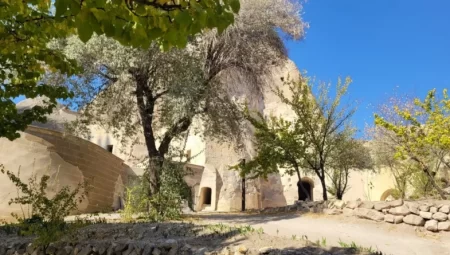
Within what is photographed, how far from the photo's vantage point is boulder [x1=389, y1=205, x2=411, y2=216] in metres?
9.73

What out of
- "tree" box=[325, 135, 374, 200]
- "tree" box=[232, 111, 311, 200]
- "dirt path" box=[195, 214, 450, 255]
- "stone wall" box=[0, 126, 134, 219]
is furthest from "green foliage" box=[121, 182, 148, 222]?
"tree" box=[325, 135, 374, 200]

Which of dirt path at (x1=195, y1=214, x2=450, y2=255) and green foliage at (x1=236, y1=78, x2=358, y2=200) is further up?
green foliage at (x1=236, y1=78, x2=358, y2=200)

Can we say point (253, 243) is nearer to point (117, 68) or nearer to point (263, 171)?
point (117, 68)

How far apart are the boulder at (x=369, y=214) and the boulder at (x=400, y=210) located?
0.29 m

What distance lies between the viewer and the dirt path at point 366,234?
7.21 metres

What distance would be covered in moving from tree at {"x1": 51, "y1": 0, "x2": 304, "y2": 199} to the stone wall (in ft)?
6.44

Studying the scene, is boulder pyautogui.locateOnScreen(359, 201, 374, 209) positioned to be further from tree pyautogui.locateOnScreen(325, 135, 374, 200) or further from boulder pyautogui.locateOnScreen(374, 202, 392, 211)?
tree pyautogui.locateOnScreen(325, 135, 374, 200)

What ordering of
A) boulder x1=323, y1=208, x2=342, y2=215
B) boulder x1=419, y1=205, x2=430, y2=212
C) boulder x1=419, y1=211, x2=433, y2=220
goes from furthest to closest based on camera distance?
boulder x1=323, y1=208, x2=342, y2=215 < boulder x1=419, y1=205, x2=430, y2=212 < boulder x1=419, y1=211, x2=433, y2=220

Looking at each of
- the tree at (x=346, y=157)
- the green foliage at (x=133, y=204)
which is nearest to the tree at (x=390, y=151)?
the tree at (x=346, y=157)

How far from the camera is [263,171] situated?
14.6 metres

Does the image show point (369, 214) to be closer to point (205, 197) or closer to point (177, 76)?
point (177, 76)

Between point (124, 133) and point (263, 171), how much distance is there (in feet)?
17.3

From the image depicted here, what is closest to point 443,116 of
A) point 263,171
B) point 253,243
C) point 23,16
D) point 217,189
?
point 263,171

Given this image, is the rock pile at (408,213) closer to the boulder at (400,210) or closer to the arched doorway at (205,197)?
the boulder at (400,210)
